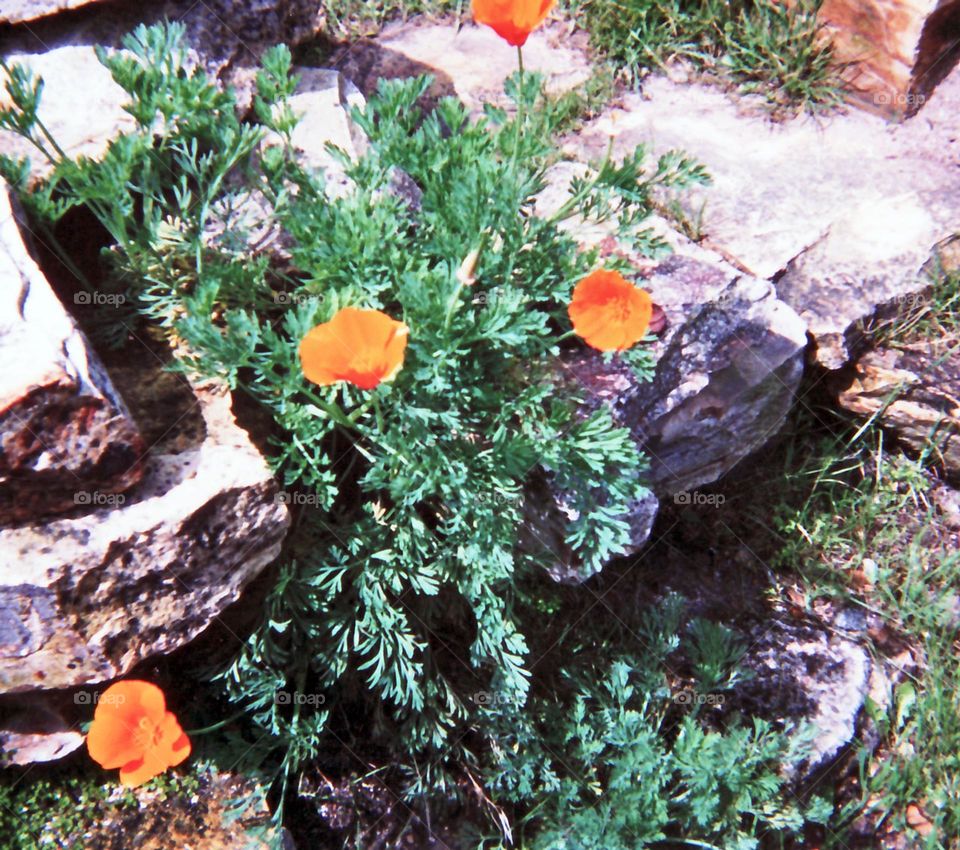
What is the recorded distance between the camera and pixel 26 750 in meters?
2.64

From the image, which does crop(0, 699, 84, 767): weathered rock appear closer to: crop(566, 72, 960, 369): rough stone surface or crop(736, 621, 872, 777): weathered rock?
crop(736, 621, 872, 777): weathered rock

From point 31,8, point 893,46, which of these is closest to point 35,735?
point 31,8

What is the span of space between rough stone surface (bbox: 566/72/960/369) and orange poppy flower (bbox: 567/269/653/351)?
1.29 m

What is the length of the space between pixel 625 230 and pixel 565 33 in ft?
6.24

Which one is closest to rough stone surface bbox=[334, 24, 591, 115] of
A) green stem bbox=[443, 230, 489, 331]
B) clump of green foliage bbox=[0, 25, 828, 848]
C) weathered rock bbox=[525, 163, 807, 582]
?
weathered rock bbox=[525, 163, 807, 582]

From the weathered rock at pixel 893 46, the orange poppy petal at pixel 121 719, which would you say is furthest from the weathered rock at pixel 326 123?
the weathered rock at pixel 893 46

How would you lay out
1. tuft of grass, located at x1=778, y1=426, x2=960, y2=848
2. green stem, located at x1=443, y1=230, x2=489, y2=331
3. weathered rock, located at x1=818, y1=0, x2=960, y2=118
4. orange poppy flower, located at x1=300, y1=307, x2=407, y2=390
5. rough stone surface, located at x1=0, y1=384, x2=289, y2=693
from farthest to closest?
weathered rock, located at x1=818, y1=0, x2=960, y2=118
tuft of grass, located at x1=778, y1=426, x2=960, y2=848
green stem, located at x1=443, y1=230, x2=489, y2=331
rough stone surface, located at x1=0, y1=384, x2=289, y2=693
orange poppy flower, located at x1=300, y1=307, x2=407, y2=390

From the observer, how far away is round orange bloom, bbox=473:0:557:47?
2.35 meters

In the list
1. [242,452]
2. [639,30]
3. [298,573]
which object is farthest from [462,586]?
[639,30]

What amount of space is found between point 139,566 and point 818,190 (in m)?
3.04

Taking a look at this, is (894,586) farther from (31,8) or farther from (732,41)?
(31,8)

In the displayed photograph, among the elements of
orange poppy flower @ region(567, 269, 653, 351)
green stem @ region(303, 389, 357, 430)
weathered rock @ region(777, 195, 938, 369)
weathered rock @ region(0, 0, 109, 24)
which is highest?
weathered rock @ region(0, 0, 109, 24)

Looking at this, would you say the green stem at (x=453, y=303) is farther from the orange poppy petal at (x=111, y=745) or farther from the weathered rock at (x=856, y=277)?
the weathered rock at (x=856, y=277)

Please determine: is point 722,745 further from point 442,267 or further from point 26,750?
point 26,750
